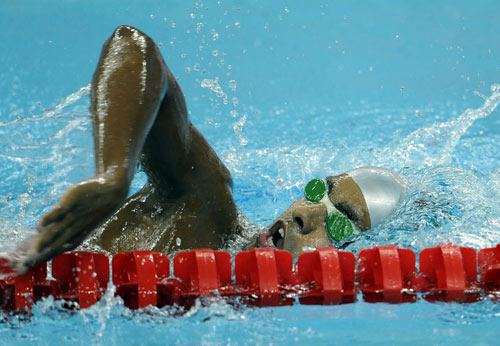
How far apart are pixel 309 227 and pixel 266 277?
0.91ft

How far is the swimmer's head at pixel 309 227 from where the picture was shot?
6.08 feet

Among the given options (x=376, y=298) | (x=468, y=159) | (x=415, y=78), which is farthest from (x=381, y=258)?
(x=415, y=78)

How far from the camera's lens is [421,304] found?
1.68 meters

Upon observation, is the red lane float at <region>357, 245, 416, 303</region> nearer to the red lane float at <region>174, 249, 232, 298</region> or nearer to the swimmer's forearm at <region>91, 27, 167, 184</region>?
the red lane float at <region>174, 249, 232, 298</region>

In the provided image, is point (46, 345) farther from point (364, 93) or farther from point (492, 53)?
point (492, 53)

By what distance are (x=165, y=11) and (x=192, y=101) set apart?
2.75 feet

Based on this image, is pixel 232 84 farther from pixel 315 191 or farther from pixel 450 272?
pixel 450 272

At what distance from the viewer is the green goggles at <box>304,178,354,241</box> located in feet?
6.17

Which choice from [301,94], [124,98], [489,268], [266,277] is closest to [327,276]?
[266,277]

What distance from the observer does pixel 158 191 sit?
72.2 inches

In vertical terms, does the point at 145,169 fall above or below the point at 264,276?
above

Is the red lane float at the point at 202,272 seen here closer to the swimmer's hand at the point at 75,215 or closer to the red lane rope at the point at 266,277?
the red lane rope at the point at 266,277

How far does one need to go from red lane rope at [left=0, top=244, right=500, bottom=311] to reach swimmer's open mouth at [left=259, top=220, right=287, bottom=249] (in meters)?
0.17

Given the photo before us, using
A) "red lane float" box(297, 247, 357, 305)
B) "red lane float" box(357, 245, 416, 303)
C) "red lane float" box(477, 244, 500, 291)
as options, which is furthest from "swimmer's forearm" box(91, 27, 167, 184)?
"red lane float" box(477, 244, 500, 291)
